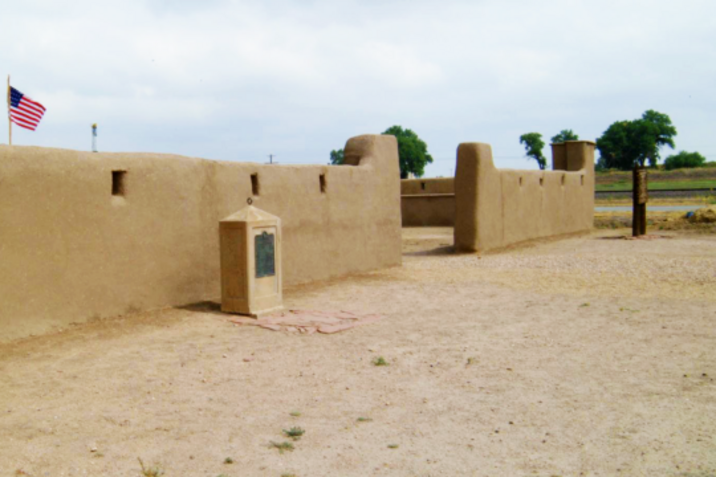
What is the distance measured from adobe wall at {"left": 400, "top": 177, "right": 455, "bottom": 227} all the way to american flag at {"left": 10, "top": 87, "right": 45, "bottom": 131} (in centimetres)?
1480

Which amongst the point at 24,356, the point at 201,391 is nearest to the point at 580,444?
the point at 201,391

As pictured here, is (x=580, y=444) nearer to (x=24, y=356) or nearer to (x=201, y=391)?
(x=201, y=391)

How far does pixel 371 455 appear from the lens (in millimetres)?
4086

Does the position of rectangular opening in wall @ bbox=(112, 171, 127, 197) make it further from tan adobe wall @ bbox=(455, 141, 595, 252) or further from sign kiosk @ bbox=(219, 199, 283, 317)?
tan adobe wall @ bbox=(455, 141, 595, 252)

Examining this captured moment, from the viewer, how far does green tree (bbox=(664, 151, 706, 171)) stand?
216ft

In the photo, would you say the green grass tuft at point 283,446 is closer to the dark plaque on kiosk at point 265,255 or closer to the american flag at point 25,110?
the dark plaque on kiosk at point 265,255

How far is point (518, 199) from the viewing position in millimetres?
16656

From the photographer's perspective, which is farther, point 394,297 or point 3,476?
point 394,297

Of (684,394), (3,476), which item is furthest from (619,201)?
(3,476)

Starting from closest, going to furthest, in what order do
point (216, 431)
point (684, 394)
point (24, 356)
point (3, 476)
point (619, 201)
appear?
point (3, 476), point (216, 431), point (684, 394), point (24, 356), point (619, 201)

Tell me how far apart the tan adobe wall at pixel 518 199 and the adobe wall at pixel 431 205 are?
11.3 ft

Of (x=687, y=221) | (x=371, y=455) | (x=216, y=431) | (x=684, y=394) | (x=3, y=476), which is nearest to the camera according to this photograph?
(x=3, y=476)

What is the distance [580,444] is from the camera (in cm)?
418

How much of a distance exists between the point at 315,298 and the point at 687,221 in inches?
568
